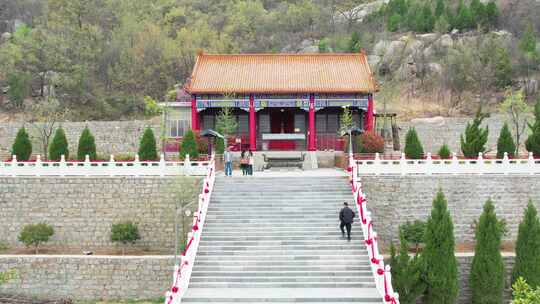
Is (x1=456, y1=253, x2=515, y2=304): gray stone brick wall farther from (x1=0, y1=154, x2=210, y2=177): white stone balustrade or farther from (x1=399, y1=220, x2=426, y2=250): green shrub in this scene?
(x1=0, y1=154, x2=210, y2=177): white stone balustrade

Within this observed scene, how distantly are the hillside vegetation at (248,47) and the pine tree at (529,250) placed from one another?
97.4 ft

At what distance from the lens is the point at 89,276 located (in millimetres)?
20797

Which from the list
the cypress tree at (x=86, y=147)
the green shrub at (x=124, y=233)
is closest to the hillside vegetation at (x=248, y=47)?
the cypress tree at (x=86, y=147)

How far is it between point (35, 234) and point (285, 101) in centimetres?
1411

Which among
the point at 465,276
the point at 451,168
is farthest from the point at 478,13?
the point at 465,276

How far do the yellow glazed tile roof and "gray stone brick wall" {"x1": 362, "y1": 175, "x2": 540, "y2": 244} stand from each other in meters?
9.07

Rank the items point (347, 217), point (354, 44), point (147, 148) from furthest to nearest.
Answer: point (354, 44), point (147, 148), point (347, 217)

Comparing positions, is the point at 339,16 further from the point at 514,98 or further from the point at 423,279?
the point at 423,279

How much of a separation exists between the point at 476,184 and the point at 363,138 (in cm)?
691

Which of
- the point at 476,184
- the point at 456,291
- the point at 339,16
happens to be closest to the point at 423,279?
the point at 456,291

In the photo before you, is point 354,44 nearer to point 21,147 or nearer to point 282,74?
point 282,74

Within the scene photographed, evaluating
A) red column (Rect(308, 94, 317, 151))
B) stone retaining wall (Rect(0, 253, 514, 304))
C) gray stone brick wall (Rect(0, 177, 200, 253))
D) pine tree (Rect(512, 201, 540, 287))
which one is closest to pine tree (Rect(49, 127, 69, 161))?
gray stone brick wall (Rect(0, 177, 200, 253))

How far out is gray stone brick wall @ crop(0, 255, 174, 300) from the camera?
2058 cm

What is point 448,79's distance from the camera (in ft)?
177
